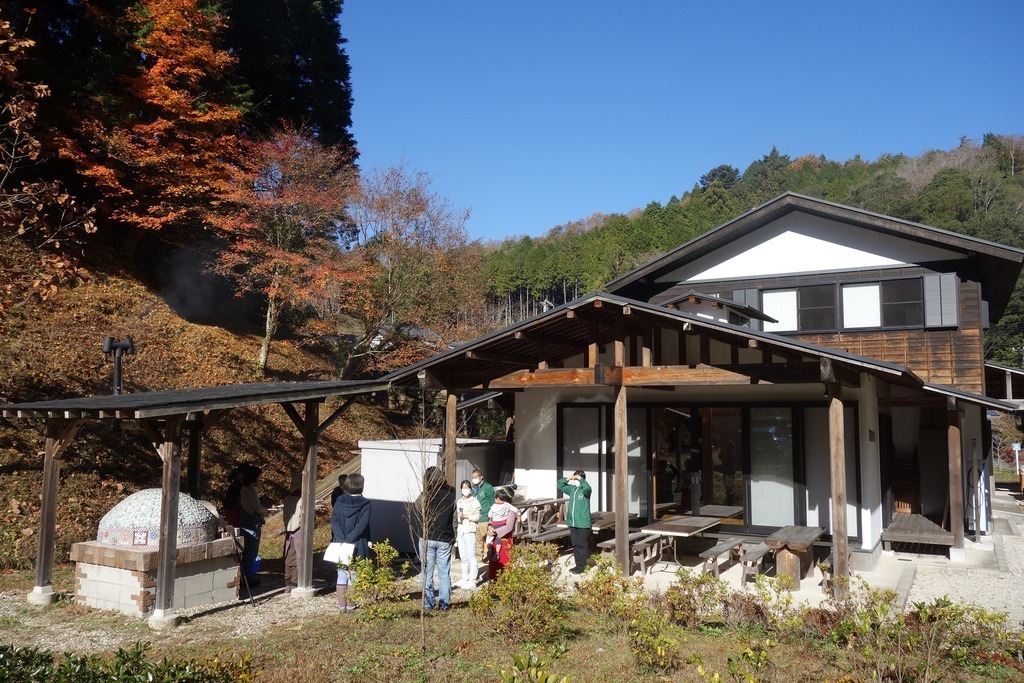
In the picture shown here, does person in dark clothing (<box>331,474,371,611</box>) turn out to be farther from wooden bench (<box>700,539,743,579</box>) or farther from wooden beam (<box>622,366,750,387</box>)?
wooden bench (<box>700,539,743,579</box>)

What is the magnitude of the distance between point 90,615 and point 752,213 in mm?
14034

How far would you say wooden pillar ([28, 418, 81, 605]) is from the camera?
9273mm

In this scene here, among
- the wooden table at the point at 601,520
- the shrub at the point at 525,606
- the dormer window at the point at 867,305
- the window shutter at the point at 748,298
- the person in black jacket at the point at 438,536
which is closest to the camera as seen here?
the shrub at the point at 525,606

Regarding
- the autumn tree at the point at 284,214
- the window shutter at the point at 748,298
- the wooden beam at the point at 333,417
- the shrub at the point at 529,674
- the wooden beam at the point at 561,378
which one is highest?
the autumn tree at the point at 284,214

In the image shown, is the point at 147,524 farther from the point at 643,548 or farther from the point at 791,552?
the point at 791,552

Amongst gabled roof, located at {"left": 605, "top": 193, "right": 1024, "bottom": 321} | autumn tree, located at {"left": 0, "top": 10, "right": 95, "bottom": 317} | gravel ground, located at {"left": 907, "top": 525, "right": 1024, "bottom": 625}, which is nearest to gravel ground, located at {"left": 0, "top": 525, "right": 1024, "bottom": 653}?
gravel ground, located at {"left": 907, "top": 525, "right": 1024, "bottom": 625}

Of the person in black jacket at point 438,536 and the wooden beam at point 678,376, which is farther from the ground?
the wooden beam at point 678,376

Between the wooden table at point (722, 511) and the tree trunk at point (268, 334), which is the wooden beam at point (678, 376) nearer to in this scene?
the wooden table at point (722, 511)

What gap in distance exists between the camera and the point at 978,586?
1081cm

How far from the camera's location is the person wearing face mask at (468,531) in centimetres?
975

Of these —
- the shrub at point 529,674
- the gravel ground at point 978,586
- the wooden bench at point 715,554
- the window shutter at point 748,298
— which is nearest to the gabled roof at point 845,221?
the window shutter at point 748,298

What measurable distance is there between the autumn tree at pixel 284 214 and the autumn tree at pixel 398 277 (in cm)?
63

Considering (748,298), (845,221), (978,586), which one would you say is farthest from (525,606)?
(845,221)

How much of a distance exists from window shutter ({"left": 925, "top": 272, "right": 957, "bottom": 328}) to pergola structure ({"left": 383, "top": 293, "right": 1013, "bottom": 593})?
2.04 metres
